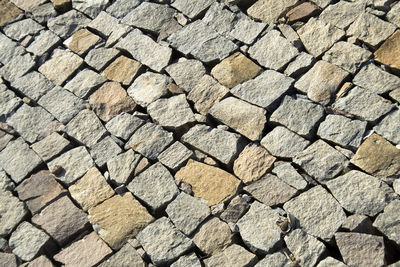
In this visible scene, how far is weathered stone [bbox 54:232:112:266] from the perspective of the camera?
165 inches

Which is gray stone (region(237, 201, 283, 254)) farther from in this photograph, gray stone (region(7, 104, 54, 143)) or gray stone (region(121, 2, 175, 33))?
Result: gray stone (region(121, 2, 175, 33))

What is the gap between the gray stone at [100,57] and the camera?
554cm

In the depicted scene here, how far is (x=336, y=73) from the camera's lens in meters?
4.62

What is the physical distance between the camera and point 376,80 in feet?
14.6

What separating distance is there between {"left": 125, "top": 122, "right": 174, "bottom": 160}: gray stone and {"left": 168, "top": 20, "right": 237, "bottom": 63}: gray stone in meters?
0.89

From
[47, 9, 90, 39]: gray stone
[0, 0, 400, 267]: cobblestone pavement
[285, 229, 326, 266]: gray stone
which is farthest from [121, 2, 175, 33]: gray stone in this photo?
[285, 229, 326, 266]: gray stone

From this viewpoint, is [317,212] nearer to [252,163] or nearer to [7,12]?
[252,163]

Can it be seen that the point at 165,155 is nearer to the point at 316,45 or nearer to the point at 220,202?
the point at 220,202

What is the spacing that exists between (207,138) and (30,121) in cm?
190

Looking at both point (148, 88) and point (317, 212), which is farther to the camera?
point (148, 88)

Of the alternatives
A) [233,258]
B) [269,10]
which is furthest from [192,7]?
[233,258]

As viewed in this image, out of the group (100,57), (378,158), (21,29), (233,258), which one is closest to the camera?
(233,258)

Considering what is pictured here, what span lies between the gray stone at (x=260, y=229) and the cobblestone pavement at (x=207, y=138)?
11 millimetres

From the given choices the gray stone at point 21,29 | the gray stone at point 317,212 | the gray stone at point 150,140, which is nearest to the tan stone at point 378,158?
the gray stone at point 317,212
